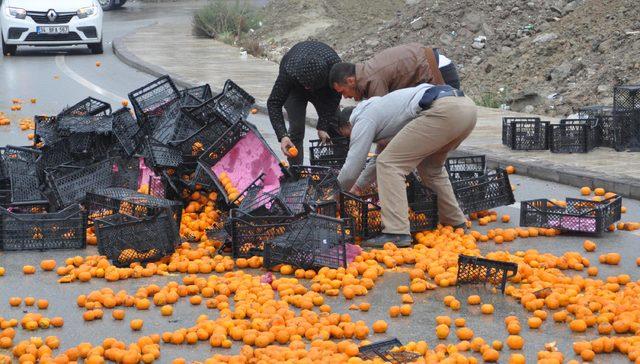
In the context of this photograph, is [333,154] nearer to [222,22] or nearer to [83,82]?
[83,82]

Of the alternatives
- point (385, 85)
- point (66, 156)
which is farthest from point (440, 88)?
point (66, 156)

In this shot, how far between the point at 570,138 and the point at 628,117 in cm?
73

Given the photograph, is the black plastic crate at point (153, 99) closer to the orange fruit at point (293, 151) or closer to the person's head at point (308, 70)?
the person's head at point (308, 70)

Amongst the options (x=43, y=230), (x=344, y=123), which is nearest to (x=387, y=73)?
(x=344, y=123)

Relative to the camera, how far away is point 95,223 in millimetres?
8594

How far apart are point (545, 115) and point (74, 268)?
1074 centimetres

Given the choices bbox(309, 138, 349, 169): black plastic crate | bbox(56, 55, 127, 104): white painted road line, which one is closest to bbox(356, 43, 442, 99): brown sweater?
bbox(309, 138, 349, 169): black plastic crate

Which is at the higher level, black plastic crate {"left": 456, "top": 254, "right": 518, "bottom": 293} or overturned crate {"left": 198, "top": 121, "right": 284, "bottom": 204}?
overturned crate {"left": 198, "top": 121, "right": 284, "bottom": 204}

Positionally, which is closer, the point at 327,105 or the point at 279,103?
the point at 279,103

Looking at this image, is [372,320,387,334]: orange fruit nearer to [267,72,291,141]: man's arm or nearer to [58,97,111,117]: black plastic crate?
[267,72,291,141]: man's arm

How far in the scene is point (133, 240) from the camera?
845cm

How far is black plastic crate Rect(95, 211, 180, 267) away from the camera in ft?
27.5

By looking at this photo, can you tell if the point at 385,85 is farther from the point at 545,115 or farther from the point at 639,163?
the point at 545,115

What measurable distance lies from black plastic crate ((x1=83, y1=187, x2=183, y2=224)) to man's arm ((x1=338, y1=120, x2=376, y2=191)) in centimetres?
146
